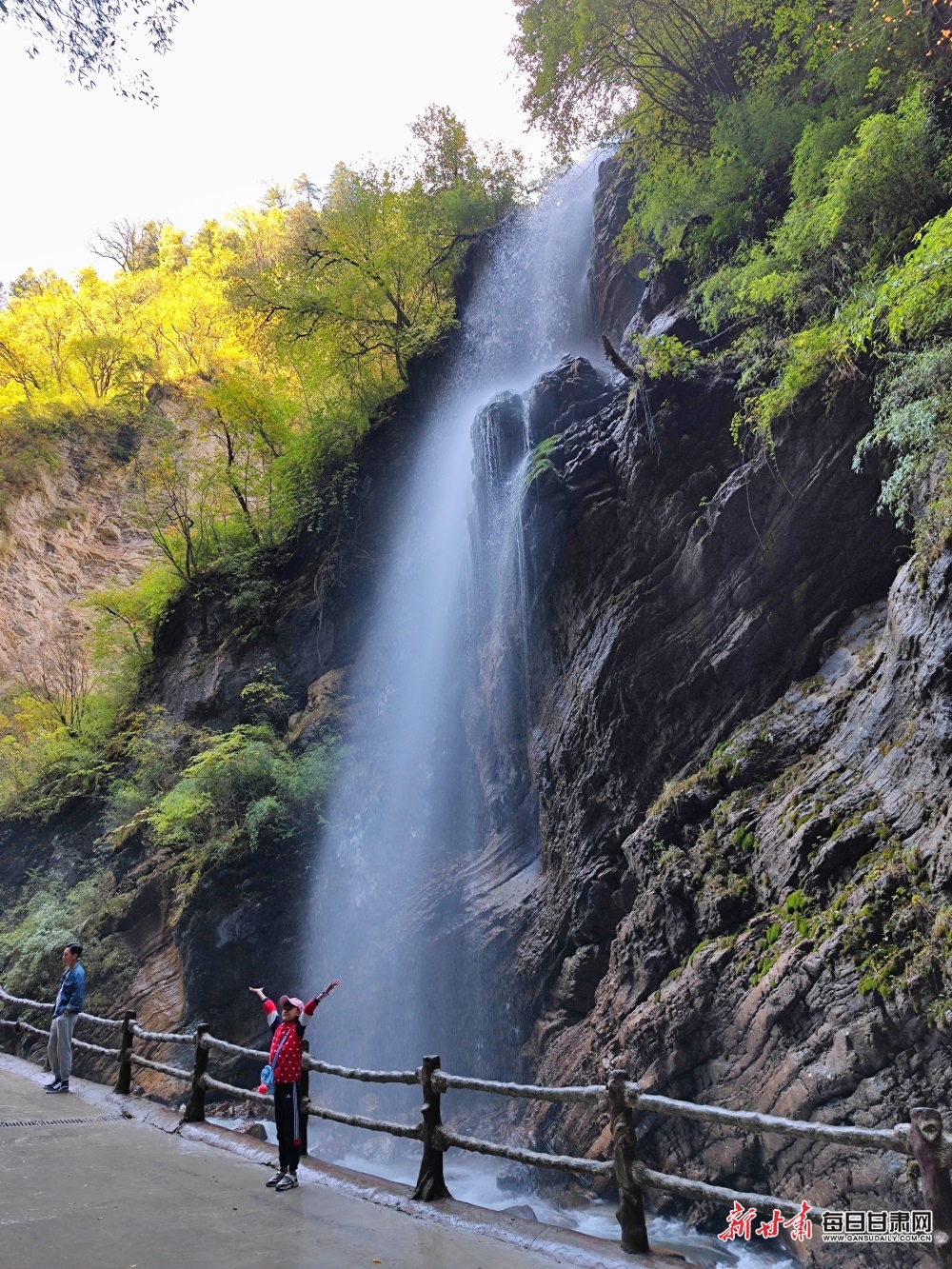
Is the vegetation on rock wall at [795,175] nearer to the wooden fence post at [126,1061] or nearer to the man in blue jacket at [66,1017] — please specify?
the man in blue jacket at [66,1017]

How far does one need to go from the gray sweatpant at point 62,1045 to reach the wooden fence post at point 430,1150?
19.2 ft

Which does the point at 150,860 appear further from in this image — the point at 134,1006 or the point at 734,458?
the point at 734,458

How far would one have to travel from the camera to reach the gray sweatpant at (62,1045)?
9469 millimetres

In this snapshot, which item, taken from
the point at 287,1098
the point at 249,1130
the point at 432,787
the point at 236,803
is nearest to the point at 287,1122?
the point at 287,1098

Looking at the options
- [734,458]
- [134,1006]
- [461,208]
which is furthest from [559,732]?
[461,208]

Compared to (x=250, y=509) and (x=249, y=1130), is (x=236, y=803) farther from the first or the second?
(x=250, y=509)

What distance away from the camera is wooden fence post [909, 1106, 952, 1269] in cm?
330

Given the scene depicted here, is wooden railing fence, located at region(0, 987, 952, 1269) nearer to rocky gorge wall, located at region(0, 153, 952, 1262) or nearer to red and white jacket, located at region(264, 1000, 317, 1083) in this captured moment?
red and white jacket, located at region(264, 1000, 317, 1083)

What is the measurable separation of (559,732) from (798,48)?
1008 cm

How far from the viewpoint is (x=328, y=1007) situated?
12.8 metres

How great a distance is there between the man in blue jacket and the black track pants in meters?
4.44

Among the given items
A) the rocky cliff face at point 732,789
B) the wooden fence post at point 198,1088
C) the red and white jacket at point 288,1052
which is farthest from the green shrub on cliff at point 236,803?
the red and white jacket at point 288,1052

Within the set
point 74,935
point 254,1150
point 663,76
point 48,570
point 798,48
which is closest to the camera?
point 254,1150

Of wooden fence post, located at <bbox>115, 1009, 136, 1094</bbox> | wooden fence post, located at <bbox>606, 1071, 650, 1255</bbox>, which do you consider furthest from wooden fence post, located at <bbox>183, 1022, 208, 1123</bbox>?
wooden fence post, located at <bbox>606, 1071, 650, 1255</bbox>
